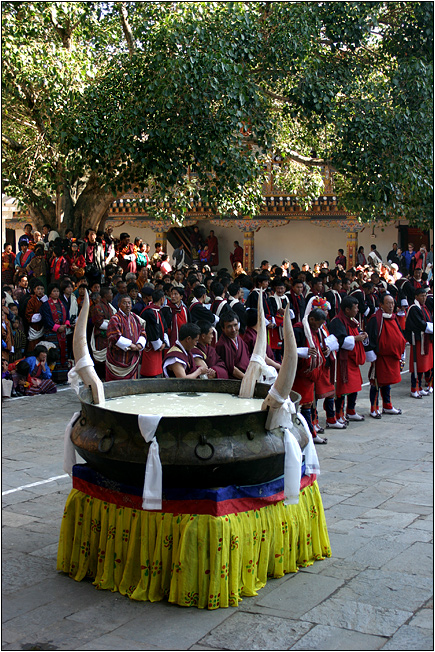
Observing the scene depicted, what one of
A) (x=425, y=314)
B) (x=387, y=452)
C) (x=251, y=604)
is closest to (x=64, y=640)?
(x=251, y=604)

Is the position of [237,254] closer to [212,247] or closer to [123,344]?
[212,247]

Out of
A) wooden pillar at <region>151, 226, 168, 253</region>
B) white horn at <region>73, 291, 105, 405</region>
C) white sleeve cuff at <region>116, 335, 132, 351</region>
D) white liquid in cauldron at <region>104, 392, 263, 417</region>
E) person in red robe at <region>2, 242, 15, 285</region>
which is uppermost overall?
wooden pillar at <region>151, 226, 168, 253</region>

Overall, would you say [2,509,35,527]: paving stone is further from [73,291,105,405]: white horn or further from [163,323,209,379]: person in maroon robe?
[163,323,209,379]: person in maroon robe

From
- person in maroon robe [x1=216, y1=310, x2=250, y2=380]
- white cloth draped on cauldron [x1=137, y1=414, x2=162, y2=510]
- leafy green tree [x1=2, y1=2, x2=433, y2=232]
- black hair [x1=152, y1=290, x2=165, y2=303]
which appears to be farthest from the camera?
leafy green tree [x1=2, y1=2, x2=433, y2=232]

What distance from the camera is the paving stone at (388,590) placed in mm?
4699

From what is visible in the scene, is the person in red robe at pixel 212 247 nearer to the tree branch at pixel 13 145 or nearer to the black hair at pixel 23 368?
the tree branch at pixel 13 145

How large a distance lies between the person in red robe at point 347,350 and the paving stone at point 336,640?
5222mm

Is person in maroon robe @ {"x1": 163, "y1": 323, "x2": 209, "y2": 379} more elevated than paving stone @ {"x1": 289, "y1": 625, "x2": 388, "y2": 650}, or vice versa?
person in maroon robe @ {"x1": 163, "y1": 323, "x2": 209, "y2": 379}

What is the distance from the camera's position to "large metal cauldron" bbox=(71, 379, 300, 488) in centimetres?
458

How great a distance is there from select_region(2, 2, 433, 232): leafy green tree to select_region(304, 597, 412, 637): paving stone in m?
8.80

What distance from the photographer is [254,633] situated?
4.29 metres

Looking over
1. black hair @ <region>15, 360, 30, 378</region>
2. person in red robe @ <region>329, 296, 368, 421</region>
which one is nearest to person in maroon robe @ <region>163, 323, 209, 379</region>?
person in red robe @ <region>329, 296, 368, 421</region>

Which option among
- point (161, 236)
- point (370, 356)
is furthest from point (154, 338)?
point (161, 236)

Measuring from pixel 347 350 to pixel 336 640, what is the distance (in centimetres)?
546
